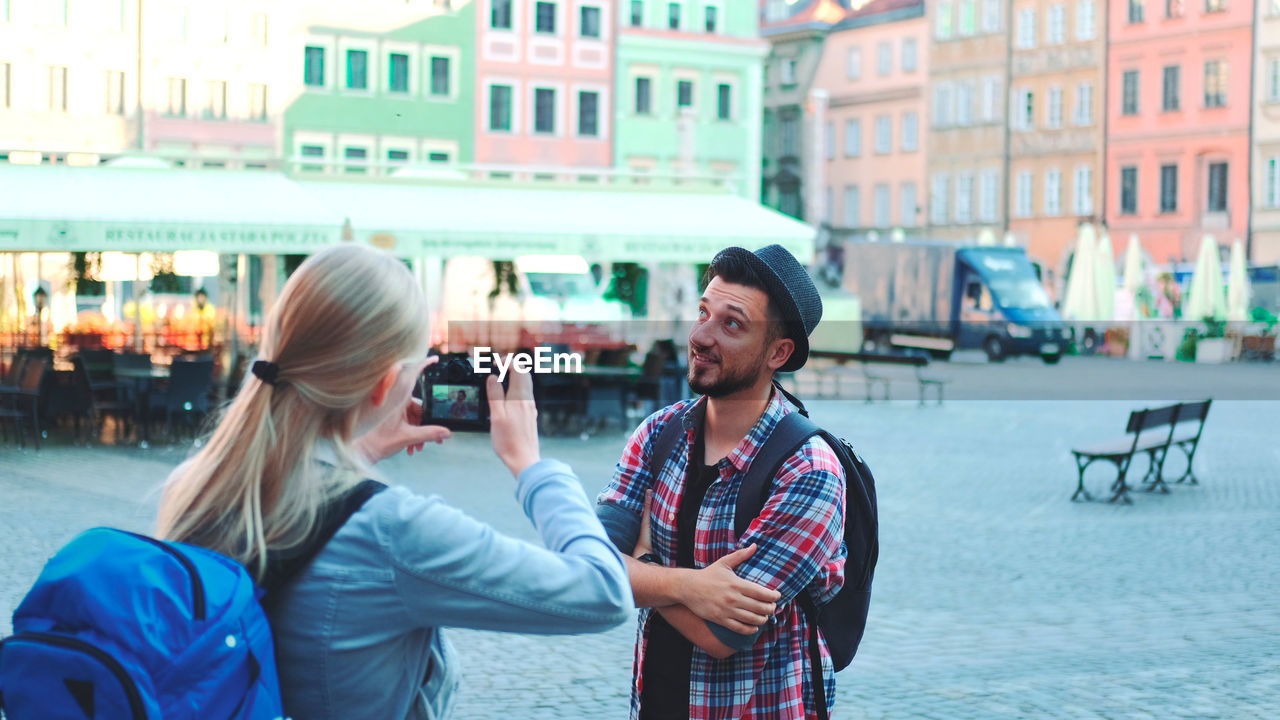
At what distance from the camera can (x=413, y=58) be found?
47531mm

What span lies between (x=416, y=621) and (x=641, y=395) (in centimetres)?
1573

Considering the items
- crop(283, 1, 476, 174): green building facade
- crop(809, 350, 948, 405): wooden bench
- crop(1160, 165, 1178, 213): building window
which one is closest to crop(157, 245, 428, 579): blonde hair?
crop(809, 350, 948, 405): wooden bench

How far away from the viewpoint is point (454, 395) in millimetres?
2098

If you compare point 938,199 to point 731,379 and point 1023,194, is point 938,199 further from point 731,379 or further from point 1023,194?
point 731,379

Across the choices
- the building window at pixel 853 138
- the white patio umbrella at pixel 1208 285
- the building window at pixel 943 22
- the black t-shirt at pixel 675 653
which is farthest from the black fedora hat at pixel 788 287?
the building window at pixel 853 138

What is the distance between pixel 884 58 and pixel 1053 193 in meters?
9.83

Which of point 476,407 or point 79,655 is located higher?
point 476,407

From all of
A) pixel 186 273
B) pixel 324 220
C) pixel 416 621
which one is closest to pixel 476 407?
pixel 416 621

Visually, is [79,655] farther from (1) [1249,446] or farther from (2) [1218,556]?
(1) [1249,446]

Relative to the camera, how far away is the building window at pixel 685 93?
5266 cm

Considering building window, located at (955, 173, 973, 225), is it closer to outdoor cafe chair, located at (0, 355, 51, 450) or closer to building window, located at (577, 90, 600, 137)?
building window, located at (577, 90, 600, 137)

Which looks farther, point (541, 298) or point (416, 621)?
point (541, 298)

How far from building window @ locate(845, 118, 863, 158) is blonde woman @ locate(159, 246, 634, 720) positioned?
62.6 m

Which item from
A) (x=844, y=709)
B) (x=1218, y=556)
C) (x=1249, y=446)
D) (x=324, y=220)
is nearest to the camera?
(x=844, y=709)
